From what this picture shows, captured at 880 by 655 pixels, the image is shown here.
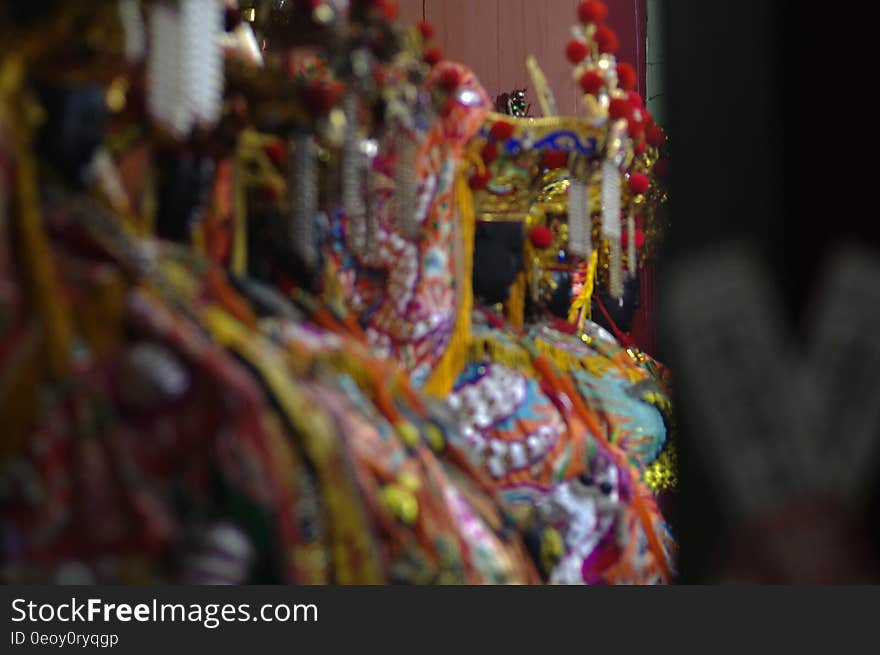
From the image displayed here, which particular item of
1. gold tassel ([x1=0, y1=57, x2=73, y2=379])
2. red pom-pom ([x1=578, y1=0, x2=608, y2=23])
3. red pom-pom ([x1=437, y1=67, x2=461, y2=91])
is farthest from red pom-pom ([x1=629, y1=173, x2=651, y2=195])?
gold tassel ([x1=0, y1=57, x2=73, y2=379])

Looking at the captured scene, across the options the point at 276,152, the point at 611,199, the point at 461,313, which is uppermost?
the point at 276,152

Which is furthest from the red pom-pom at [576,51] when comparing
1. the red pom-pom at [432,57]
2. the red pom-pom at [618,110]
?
the red pom-pom at [432,57]

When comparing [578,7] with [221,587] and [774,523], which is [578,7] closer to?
[221,587]

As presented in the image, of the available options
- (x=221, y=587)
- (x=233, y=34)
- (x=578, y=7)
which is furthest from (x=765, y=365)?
(x=578, y=7)

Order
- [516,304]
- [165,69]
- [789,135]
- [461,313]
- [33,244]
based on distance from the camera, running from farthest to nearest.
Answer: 1. [516,304]
2. [461,313]
3. [165,69]
4. [33,244]
5. [789,135]

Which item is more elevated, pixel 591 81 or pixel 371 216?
pixel 591 81

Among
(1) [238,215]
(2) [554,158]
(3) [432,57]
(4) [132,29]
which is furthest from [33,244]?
(2) [554,158]

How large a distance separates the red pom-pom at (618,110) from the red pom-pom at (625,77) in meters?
0.09

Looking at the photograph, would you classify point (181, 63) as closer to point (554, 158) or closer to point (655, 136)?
point (554, 158)

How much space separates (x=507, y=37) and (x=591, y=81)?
31cm

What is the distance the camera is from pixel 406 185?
5.46 feet

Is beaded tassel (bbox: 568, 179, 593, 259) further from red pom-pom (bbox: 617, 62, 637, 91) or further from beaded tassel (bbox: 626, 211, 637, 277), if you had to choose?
beaded tassel (bbox: 626, 211, 637, 277)

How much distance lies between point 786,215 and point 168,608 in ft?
1.60

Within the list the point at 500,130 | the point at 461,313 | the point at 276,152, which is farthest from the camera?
the point at 500,130
